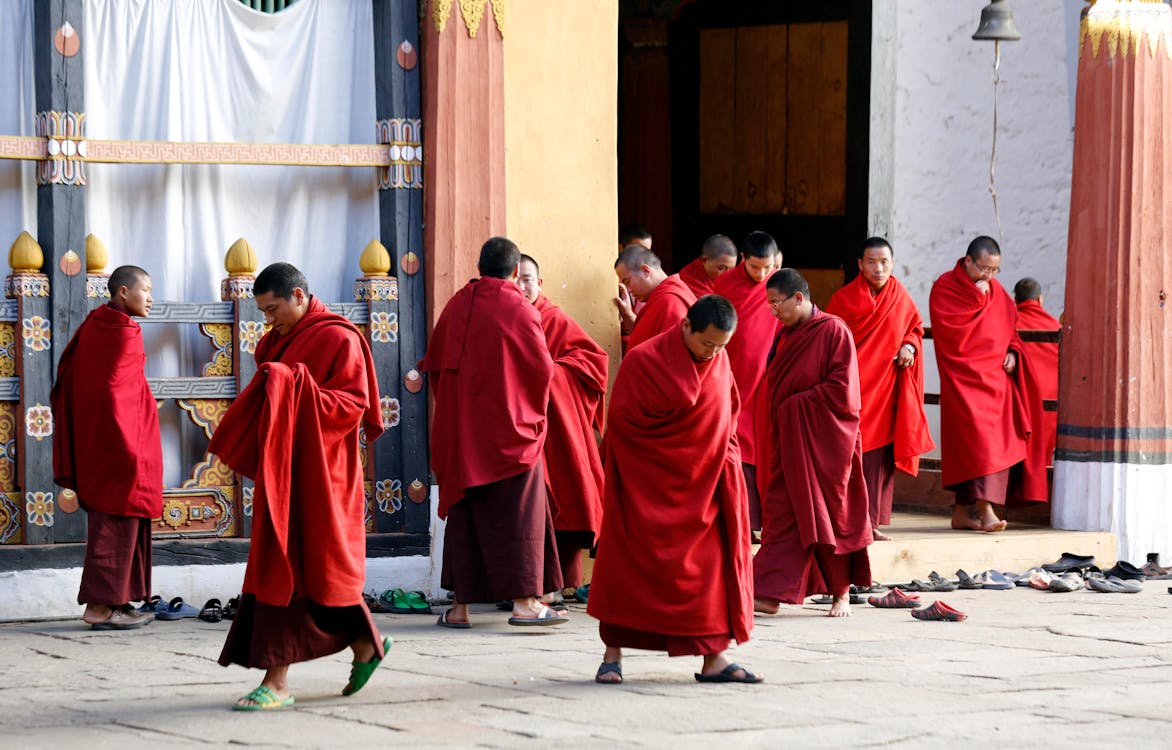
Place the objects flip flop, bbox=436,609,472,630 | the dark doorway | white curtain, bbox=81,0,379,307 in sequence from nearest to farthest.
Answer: flip flop, bbox=436,609,472,630 → white curtain, bbox=81,0,379,307 → the dark doorway

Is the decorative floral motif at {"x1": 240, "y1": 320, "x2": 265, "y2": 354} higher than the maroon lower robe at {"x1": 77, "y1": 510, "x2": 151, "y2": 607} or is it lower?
higher

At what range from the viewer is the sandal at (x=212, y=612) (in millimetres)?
8117

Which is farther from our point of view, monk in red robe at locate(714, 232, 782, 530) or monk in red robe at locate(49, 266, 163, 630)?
monk in red robe at locate(714, 232, 782, 530)

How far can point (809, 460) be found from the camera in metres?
8.14

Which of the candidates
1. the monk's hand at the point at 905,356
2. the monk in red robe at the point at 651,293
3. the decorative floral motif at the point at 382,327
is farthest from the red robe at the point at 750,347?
the decorative floral motif at the point at 382,327

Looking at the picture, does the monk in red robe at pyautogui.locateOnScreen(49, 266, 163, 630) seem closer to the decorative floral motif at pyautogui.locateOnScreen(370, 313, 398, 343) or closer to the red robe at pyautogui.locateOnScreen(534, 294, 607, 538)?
the decorative floral motif at pyautogui.locateOnScreen(370, 313, 398, 343)

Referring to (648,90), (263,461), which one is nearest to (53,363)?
(263,461)

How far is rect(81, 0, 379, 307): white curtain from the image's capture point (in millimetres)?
8492

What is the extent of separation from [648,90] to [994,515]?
5365mm

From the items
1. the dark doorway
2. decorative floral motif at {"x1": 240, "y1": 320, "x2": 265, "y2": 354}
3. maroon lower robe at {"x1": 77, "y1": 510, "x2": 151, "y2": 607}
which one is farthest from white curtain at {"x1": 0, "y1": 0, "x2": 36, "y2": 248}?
the dark doorway

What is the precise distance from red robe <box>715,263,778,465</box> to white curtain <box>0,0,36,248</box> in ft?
11.4

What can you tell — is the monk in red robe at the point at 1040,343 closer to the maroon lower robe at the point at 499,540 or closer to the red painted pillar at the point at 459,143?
the red painted pillar at the point at 459,143

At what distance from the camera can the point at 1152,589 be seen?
945 centimetres

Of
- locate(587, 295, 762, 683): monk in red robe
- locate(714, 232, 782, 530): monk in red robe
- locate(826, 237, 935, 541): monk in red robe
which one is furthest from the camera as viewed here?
locate(826, 237, 935, 541): monk in red robe
